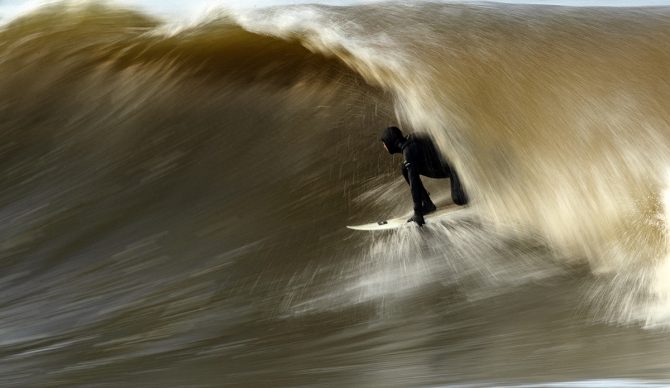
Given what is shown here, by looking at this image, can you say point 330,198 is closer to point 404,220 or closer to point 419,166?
point 404,220

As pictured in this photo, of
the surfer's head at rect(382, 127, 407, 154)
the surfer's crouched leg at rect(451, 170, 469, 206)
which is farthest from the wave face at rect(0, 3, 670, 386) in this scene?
the surfer's head at rect(382, 127, 407, 154)

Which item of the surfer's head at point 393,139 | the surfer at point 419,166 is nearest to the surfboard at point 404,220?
the surfer at point 419,166

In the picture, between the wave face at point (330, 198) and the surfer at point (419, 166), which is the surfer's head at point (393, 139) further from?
the wave face at point (330, 198)

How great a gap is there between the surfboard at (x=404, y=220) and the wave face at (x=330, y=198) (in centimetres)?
4

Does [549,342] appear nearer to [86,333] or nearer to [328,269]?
[328,269]

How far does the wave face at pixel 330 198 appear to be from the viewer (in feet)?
11.7

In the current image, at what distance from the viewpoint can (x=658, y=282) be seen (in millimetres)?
3547

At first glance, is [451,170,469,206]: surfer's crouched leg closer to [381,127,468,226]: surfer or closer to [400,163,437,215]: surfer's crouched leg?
[381,127,468,226]: surfer

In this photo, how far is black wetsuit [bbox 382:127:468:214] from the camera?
3.98 m

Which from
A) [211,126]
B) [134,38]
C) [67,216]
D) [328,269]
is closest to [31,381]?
[328,269]

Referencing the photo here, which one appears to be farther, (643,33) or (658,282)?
(643,33)

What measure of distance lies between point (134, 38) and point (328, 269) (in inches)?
78.6

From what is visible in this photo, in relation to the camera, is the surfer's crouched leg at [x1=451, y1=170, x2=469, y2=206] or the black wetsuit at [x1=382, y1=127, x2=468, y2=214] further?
the surfer's crouched leg at [x1=451, y1=170, x2=469, y2=206]

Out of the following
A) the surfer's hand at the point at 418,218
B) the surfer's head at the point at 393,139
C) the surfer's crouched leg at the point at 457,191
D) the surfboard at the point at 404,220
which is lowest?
the surfboard at the point at 404,220
